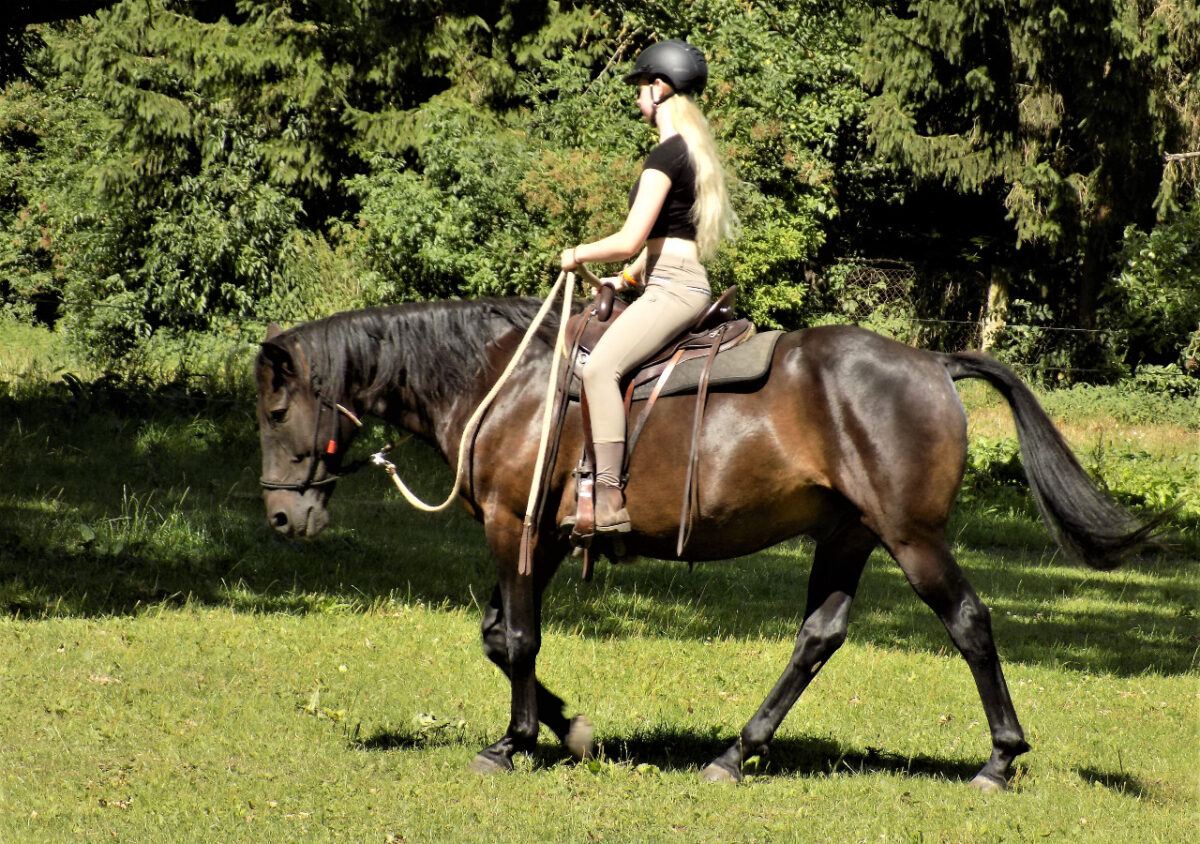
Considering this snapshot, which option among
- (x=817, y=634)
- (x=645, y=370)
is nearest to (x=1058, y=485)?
(x=817, y=634)

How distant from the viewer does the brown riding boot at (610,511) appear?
519cm

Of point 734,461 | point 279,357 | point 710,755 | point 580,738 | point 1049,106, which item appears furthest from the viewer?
point 1049,106

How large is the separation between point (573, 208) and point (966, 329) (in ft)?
29.7

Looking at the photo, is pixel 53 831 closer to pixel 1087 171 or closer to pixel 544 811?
pixel 544 811

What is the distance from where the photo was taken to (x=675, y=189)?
17.0 ft

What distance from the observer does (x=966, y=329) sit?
23391 millimetres

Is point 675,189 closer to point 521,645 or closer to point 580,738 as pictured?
point 521,645

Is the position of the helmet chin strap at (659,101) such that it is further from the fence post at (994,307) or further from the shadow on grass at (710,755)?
the fence post at (994,307)

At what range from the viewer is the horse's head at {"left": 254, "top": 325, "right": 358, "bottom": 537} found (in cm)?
550

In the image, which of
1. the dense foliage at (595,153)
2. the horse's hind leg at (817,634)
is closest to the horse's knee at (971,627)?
the horse's hind leg at (817,634)

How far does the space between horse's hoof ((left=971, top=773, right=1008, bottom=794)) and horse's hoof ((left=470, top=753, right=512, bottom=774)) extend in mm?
2030

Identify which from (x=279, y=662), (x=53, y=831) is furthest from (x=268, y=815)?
(x=279, y=662)

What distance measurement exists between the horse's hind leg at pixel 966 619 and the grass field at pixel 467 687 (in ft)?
0.92

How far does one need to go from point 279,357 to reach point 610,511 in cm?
165
